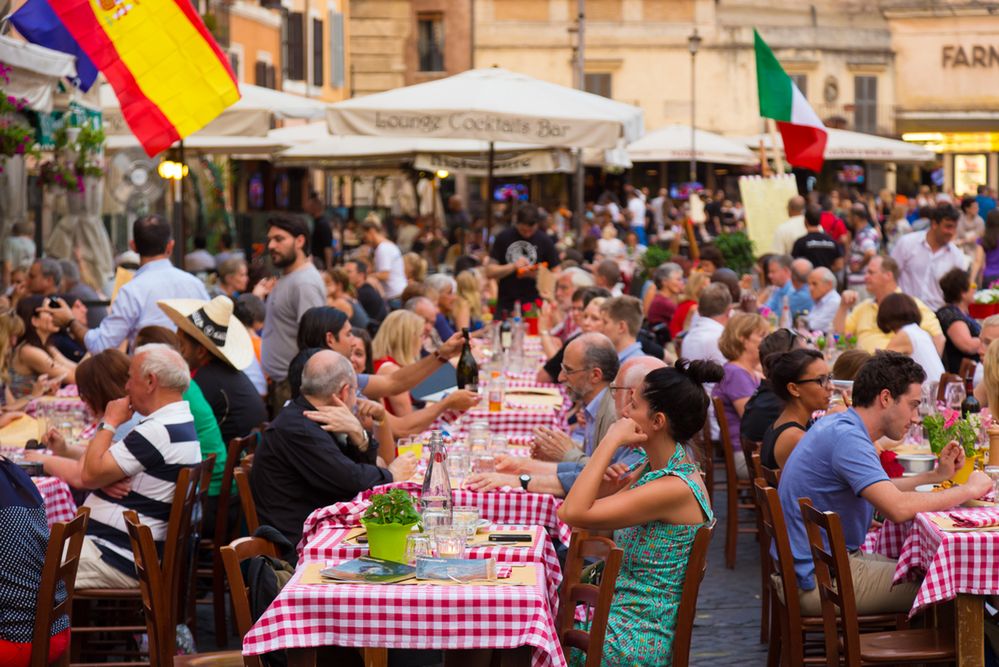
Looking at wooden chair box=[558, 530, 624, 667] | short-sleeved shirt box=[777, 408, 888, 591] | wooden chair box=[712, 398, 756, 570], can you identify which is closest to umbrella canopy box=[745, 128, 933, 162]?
wooden chair box=[712, 398, 756, 570]

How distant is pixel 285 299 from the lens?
34.1 feet

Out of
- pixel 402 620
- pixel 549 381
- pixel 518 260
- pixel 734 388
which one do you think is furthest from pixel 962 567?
pixel 518 260

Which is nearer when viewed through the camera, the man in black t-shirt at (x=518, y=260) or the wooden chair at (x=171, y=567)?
the wooden chair at (x=171, y=567)

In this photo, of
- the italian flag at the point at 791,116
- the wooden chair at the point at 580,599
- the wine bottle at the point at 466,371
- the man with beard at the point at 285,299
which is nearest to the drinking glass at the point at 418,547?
the wooden chair at the point at 580,599

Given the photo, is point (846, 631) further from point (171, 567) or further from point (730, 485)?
point (730, 485)

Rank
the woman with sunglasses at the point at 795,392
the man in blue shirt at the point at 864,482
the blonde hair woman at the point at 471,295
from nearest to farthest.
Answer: the man in blue shirt at the point at 864,482, the woman with sunglasses at the point at 795,392, the blonde hair woman at the point at 471,295

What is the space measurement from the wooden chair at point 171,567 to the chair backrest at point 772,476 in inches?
94.0

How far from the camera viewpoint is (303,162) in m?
23.1

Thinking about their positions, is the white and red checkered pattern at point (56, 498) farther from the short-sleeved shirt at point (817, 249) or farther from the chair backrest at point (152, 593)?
the short-sleeved shirt at point (817, 249)

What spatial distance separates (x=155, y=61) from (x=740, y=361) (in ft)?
12.9

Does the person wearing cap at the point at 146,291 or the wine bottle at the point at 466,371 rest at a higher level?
the person wearing cap at the point at 146,291

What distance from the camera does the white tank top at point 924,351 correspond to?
996 centimetres

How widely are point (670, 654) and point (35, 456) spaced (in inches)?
119

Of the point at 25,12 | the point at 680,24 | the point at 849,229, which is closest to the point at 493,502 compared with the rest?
the point at 25,12
